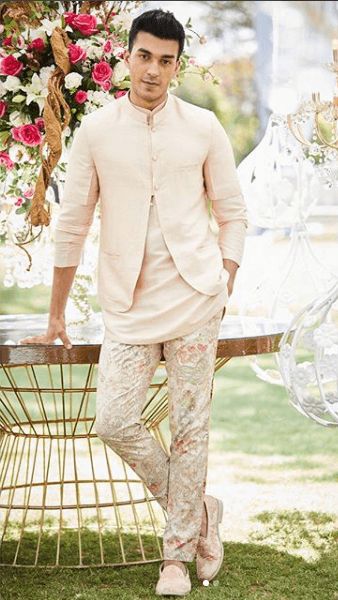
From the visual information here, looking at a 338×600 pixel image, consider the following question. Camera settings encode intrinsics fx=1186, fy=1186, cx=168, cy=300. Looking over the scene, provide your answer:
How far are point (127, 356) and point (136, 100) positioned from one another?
0.67 metres

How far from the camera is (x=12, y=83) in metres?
3.49

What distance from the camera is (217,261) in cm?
317

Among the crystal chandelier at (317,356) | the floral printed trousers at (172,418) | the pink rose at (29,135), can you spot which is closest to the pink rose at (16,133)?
the pink rose at (29,135)

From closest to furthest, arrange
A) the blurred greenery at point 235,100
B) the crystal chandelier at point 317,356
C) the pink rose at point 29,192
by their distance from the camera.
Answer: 1. the crystal chandelier at point 317,356
2. the pink rose at point 29,192
3. the blurred greenery at point 235,100

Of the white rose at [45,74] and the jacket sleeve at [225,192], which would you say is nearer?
the jacket sleeve at [225,192]

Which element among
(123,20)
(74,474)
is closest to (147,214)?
(123,20)

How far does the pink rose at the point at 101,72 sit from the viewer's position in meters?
3.47

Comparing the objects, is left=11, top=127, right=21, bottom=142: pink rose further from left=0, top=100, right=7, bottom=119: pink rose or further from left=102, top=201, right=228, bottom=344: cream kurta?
left=102, top=201, right=228, bottom=344: cream kurta

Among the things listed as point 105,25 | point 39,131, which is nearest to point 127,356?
point 39,131

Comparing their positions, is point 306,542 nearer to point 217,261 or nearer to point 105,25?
point 217,261

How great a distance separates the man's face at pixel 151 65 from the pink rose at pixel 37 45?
51cm

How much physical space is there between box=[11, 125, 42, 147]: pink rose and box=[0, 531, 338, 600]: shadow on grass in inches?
50.1

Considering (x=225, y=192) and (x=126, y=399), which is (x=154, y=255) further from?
(x=126, y=399)

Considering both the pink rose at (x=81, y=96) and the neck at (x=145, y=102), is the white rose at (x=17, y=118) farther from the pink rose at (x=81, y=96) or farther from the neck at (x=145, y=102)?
the neck at (x=145, y=102)
